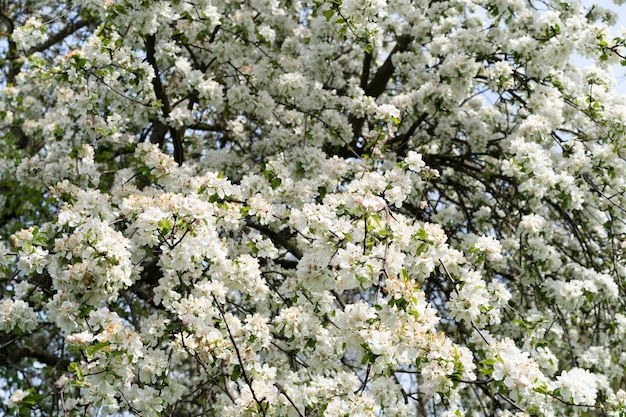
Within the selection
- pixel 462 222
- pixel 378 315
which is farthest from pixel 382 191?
pixel 462 222

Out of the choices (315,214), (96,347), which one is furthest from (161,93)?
(96,347)

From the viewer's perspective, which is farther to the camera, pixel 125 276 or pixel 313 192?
pixel 313 192

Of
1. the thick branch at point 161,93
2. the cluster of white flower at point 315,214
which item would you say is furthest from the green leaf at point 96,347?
the thick branch at point 161,93

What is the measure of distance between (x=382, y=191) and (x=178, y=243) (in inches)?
40.4

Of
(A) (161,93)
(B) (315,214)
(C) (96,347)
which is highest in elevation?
(A) (161,93)

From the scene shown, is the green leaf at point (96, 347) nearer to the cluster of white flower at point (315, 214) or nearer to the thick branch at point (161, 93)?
the cluster of white flower at point (315, 214)

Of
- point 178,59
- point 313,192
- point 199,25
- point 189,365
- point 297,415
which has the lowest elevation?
point 297,415

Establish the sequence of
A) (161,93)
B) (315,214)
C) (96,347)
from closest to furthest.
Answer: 1. (96,347)
2. (315,214)
3. (161,93)

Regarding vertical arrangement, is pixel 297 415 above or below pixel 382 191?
below

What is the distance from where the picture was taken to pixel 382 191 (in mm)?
3271

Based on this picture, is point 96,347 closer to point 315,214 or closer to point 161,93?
point 315,214

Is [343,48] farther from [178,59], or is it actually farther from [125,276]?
[125,276]

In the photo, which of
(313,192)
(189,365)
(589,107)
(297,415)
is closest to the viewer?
(297,415)

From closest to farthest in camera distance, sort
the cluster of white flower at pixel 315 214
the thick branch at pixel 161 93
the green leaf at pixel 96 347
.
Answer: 1. the green leaf at pixel 96 347
2. the cluster of white flower at pixel 315 214
3. the thick branch at pixel 161 93
